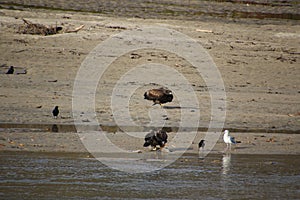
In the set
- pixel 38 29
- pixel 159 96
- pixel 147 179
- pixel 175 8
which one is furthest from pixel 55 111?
pixel 175 8

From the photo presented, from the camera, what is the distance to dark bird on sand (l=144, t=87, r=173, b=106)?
450 inches

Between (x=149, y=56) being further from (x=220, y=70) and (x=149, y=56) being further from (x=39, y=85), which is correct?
(x=39, y=85)

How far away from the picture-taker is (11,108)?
1092 centimetres

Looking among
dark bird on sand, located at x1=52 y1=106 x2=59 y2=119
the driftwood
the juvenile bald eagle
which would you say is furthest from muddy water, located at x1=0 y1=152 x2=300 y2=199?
the driftwood

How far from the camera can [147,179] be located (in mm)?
7930

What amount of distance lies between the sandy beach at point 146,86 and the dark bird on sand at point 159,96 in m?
0.20

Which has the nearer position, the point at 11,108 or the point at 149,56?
the point at 11,108

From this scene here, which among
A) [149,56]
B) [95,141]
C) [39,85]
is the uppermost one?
[149,56]

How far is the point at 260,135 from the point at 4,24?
825 cm

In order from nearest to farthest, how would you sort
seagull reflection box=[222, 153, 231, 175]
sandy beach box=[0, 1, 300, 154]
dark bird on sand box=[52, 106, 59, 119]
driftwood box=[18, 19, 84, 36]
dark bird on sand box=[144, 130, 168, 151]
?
seagull reflection box=[222, 153, 231, 175]
dark bird on sand box=[144, 130, 168, 151]
sandy beach box=[0, 1, 300, 154]
dark bird on sand box=[52, 106, 59, 119]
driftwood box=[18, 19, 84, 36]

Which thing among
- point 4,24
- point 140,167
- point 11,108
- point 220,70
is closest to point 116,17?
point 4,24

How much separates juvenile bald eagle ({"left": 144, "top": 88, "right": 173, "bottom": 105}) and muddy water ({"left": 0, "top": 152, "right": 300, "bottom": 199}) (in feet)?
8.29

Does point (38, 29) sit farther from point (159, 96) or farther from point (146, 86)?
point (159, 96)

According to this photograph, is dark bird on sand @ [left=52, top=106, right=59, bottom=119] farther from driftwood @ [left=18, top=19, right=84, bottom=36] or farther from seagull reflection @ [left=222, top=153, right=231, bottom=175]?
driftwood @ [left=18, top=19, right=84, bottom=36]
